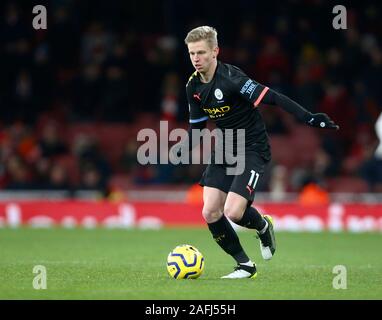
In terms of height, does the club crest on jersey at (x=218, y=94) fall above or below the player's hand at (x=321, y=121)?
above

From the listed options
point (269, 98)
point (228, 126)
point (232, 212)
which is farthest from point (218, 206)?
point (269, 98)

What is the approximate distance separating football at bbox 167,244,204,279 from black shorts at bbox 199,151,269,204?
70cm

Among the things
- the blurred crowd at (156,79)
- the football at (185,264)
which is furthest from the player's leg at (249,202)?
the blurred crowd at (156,79)

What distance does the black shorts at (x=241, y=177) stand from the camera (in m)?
9.08

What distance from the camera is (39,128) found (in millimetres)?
21156

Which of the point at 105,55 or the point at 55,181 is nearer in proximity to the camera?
the point at 55,181

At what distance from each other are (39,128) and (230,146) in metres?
12.5

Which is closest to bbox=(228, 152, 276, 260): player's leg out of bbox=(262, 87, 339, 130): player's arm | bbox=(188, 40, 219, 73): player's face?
bbox=(262, 87, 339, 130): player's arm

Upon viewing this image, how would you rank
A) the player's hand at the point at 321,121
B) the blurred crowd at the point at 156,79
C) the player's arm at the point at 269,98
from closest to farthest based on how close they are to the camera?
the player's hand at the point at 321,121
the player's arm at the point at 269,98
the blurred crowd at the point at 156,79

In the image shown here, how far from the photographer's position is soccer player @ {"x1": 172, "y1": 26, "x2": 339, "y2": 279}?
29.4 feet

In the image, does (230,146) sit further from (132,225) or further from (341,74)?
(341,74)

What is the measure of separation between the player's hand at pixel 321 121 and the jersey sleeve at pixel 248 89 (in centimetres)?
60

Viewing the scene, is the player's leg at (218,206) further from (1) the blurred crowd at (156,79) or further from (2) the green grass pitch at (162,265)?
(1) the blurred crowd at (156,79)

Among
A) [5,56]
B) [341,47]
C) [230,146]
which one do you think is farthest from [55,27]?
[230,146]
